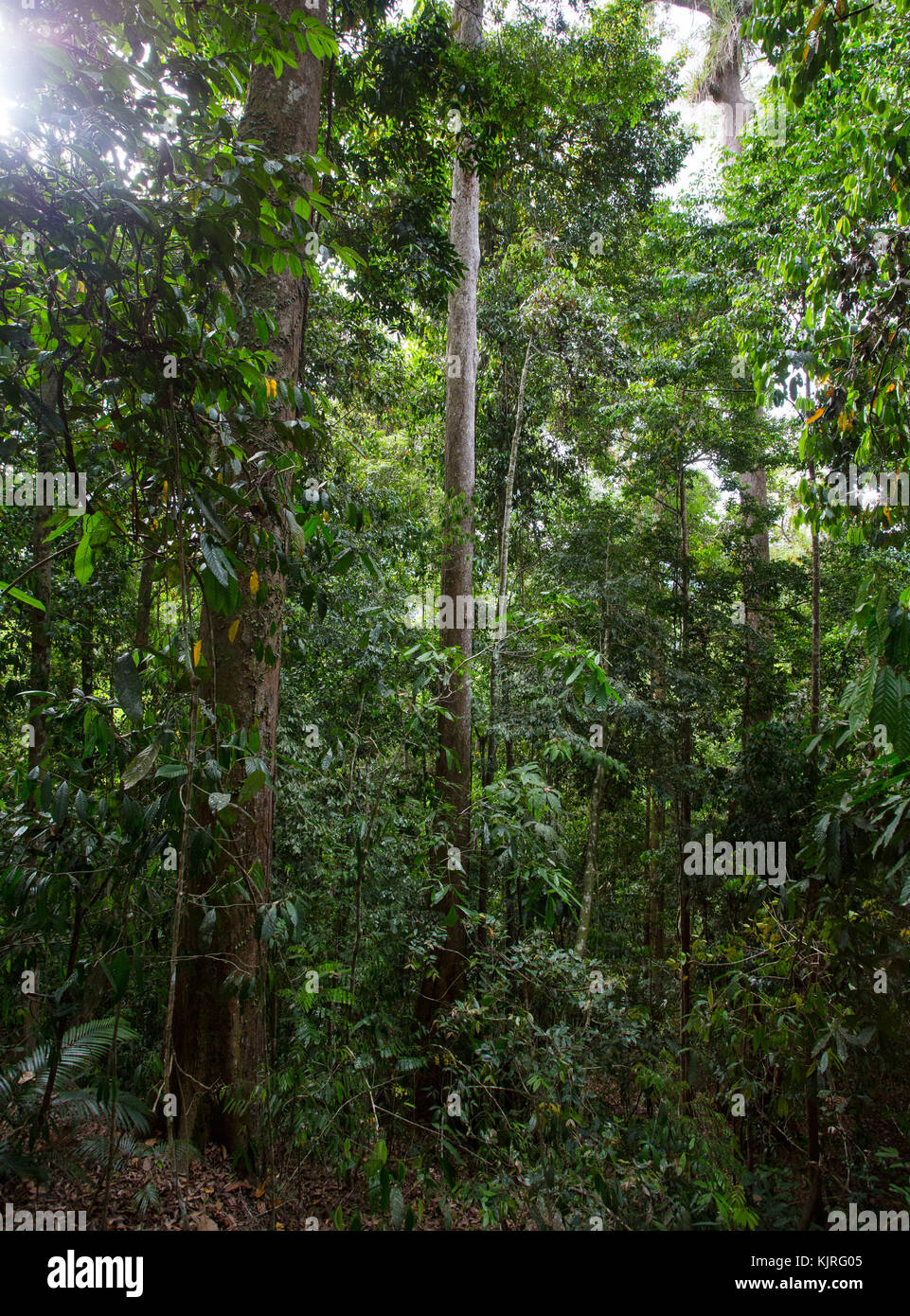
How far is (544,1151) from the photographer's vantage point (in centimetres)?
263

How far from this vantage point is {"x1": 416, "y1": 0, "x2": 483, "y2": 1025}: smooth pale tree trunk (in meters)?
4.95

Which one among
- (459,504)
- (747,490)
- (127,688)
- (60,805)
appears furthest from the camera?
(747,490)

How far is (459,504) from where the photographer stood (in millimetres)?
5184

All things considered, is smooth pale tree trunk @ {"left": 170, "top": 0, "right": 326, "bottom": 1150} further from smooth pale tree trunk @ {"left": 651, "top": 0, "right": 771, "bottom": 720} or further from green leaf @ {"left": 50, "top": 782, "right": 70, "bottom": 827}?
smooth pale tree trunk @ {"left": 651, "top": 0, "right": 771, "bottom": 720}

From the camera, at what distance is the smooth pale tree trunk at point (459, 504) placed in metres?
4.95

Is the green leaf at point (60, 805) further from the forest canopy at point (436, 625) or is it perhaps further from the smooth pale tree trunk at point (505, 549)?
the smooth pale tree trunk at point (505, 549)

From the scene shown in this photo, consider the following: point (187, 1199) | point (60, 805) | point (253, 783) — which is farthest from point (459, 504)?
point (187, 1199)

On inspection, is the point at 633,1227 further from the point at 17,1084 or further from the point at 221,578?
the point at 221,578

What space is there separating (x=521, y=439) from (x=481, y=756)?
12.1 feet

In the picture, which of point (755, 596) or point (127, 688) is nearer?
point (127, 688)

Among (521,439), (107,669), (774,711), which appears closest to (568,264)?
(521,439)

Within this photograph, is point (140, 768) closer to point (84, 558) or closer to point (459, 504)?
point (84, 558)

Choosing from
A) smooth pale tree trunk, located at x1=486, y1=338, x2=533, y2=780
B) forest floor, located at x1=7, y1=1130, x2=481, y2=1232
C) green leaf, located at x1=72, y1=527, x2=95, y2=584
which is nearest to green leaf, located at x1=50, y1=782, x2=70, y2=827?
green leaf, located at x1=72, y1=527, x2=95, y2=584

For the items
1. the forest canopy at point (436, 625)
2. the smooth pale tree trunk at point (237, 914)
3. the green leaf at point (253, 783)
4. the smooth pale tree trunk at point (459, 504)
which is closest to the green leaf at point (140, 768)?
the forest canopy at point (436, 625)
